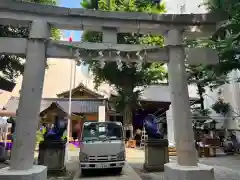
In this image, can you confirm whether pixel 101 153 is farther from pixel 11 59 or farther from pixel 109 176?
pixel 11 59

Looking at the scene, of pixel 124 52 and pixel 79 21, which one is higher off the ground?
pixel 79 21

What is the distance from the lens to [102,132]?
9.06 m

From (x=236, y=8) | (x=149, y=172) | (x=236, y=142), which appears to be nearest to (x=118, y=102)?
(x=236, y=142)

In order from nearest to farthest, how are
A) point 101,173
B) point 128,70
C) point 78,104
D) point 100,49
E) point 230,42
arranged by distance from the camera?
point 100,49
point 230,42
point 101,173
point 128,70
point 78,104

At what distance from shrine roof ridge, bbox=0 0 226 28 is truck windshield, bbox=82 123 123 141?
4820 mm

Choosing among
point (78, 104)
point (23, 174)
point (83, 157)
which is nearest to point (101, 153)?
point (83, 157)

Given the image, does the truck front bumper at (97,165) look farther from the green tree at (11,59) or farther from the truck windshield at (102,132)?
the green tree at (11,59)

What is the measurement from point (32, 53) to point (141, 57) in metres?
2.91

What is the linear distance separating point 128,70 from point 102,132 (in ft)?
34.3

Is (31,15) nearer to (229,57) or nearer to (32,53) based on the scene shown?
(32,53)

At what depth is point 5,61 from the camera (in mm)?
11047

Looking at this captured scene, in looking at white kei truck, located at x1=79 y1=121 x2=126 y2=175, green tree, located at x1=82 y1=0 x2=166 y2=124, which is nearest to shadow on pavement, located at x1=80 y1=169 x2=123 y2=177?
white kei truck, located at x1=79 y1=121 x2=126 y2=175

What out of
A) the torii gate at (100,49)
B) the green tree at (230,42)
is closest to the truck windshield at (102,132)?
the torii gate at (100,49)

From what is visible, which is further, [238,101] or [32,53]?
[238,101]
